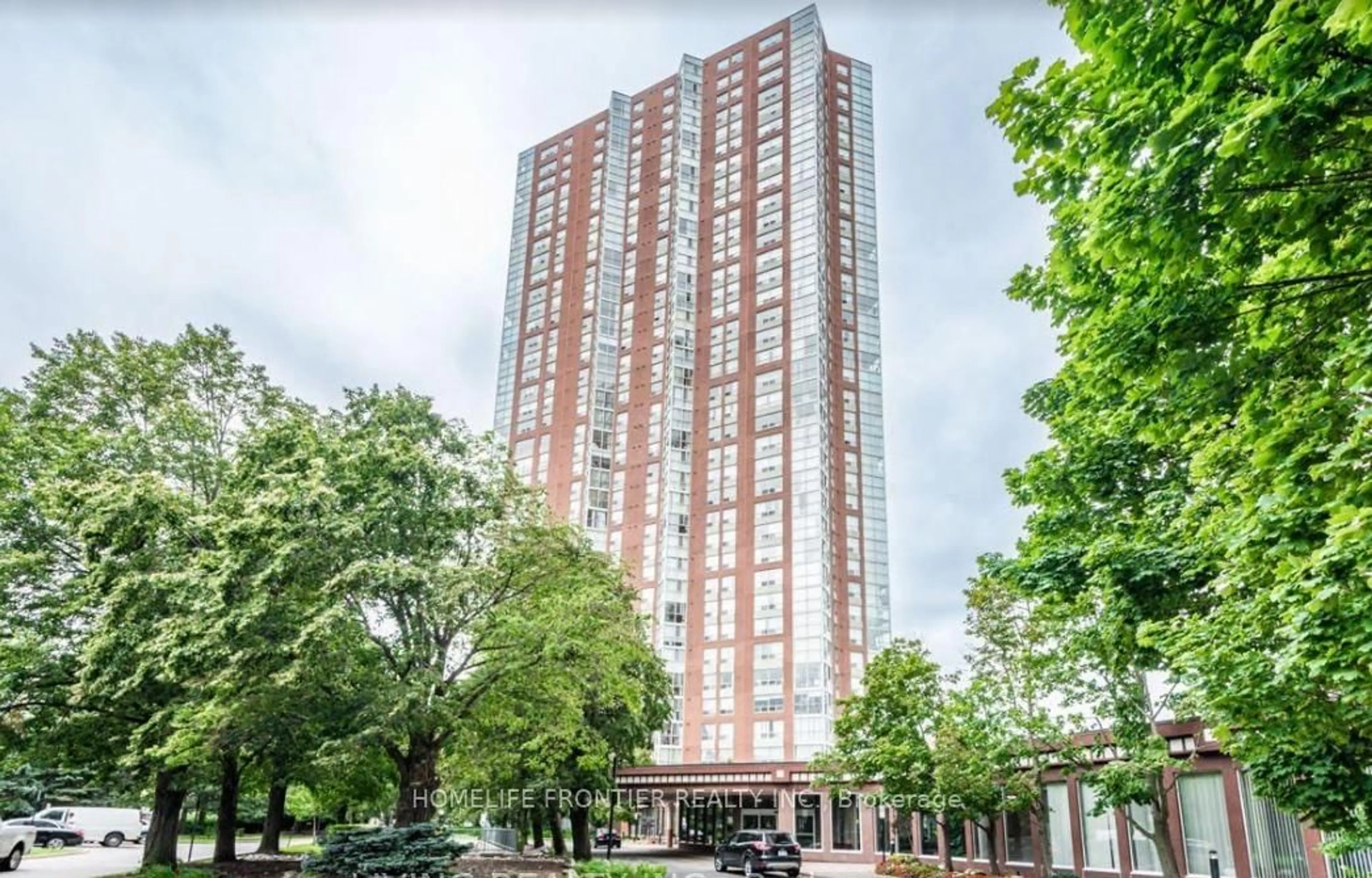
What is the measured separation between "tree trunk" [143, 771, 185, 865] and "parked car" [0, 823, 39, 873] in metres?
3.28

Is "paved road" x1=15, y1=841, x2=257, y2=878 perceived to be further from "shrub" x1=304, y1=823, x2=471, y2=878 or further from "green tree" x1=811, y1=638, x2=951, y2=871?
"green tree" x1=811, y1=638, x2=951, y2=871

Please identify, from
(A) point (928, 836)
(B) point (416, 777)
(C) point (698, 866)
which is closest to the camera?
(B) point (416, 777)

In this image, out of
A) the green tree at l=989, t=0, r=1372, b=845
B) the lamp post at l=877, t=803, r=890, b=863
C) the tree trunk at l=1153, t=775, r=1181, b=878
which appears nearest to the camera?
the green tree at l=989, t=0, r=1372, b=845

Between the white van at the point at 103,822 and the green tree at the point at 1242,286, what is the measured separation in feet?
155

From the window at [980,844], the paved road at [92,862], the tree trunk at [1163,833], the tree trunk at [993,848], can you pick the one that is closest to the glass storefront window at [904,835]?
the window at [980,844]

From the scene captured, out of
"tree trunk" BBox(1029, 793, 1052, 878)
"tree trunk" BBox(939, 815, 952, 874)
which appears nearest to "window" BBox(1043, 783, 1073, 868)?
"tree trunk" BBox(1029, 793, 1052, 878)

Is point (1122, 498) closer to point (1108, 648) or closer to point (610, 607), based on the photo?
point (1108, 648)

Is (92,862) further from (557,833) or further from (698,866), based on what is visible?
(698,866)

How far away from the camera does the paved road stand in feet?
72.4

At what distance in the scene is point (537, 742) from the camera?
2209 centimetres

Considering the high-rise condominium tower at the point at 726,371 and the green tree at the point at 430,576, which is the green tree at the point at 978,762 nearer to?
the green tree at the point at 430,576

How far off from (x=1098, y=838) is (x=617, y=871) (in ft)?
44.3

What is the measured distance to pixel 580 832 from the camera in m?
30.5

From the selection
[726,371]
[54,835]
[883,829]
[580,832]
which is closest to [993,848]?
[883,829]
